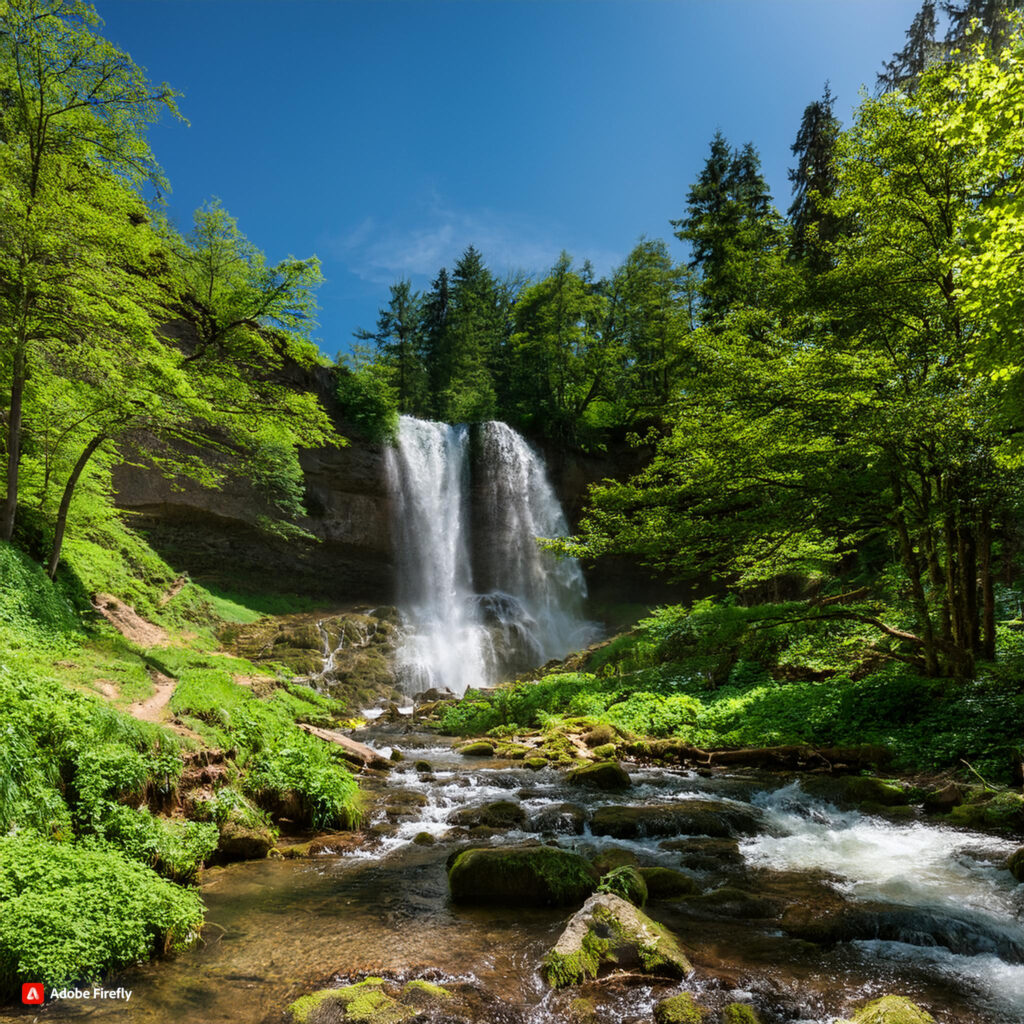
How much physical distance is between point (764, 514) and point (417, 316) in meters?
33.5

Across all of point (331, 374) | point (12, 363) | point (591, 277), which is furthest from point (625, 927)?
point (591, 277)

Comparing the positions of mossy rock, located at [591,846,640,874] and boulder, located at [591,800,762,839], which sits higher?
mossy rock, located at [591,846,640,874]

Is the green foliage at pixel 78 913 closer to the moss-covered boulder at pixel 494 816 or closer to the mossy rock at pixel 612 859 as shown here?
the mossy rock at pixel 612 859

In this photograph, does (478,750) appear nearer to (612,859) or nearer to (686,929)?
(612,859)

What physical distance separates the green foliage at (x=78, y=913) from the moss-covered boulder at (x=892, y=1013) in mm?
4238

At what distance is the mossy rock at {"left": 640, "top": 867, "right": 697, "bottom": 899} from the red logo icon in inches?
172

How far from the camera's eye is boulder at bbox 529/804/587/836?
23.2 feet

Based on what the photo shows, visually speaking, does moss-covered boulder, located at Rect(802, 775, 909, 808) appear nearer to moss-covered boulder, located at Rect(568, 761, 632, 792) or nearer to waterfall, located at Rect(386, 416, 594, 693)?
moss-covered boulder, located at Rect(568, 761, 632, 792)

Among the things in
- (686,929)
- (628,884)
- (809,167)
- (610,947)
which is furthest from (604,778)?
(809,167)

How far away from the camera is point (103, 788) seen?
4.84 metres

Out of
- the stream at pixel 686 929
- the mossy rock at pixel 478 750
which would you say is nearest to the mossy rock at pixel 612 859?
the stream at pixel 686 929

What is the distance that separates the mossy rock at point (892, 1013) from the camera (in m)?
3.28

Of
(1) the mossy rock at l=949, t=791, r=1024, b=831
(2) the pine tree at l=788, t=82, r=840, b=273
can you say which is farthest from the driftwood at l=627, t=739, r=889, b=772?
(2) the pine tree at l=788, t=82, r=840, b=273

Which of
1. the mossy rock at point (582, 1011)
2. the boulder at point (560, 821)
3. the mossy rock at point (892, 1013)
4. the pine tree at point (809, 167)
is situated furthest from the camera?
the pine tree at point (809, 167)
